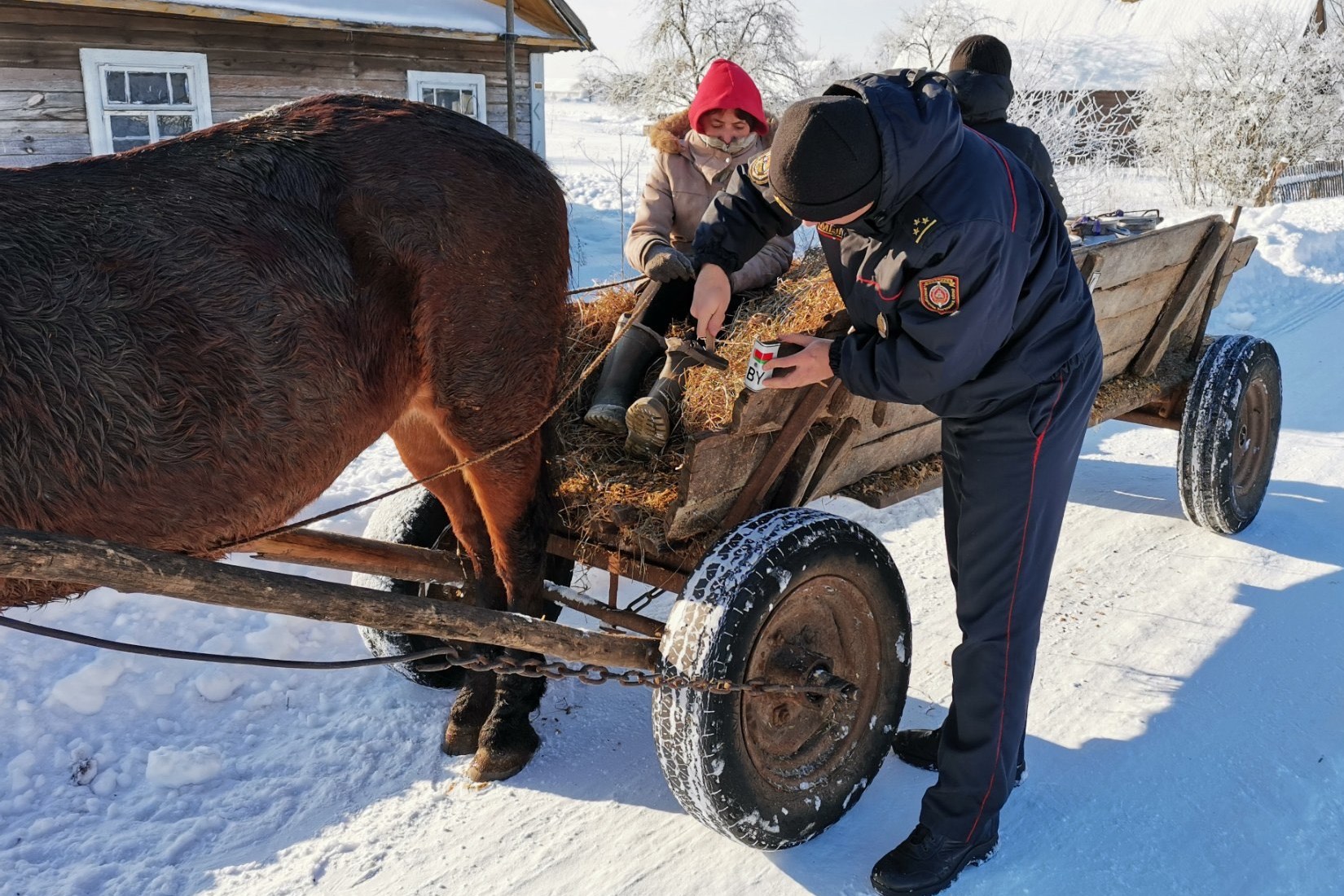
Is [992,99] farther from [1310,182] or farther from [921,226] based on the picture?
[1310,182]

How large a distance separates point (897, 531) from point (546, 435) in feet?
7.84

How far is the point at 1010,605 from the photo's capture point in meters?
2.52

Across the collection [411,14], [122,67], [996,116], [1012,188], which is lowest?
[1012,188]

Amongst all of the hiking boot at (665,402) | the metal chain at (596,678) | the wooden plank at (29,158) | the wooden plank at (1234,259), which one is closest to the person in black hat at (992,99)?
the wooden plank at (1234,259)

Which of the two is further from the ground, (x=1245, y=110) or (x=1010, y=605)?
(x=1245, y=110)

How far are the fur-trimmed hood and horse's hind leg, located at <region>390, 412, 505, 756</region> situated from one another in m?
1.48

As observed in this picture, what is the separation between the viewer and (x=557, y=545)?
319 centimetres

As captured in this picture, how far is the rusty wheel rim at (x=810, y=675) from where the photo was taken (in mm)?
2596

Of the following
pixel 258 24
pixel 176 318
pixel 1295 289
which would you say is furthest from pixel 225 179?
pixel 1295 289

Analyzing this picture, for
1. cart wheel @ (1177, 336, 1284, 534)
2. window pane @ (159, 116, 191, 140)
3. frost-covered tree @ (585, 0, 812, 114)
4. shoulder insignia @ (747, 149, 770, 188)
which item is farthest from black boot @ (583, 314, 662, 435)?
frost-covered tree @ (585, 0, 812, 114)

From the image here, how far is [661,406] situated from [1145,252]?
2460 mm

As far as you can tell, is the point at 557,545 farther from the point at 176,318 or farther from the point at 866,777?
the point at 176,318

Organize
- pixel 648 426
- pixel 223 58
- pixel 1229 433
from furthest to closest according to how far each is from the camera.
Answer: pixel 223 58 → pixel 1229 433 → pixel 648 426

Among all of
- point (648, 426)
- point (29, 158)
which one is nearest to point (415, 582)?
point (648, 426)
